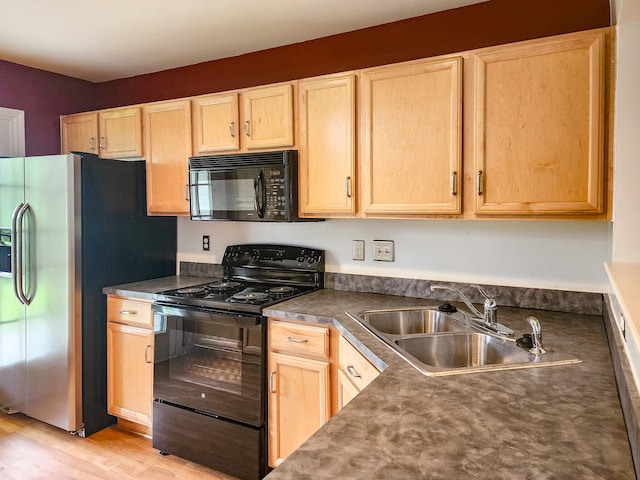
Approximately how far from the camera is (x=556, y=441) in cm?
101

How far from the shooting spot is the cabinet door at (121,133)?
305 cm

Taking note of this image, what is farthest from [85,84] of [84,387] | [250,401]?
[250,401]

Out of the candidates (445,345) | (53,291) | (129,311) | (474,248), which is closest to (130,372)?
(129,311)

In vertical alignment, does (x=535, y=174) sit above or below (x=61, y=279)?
above

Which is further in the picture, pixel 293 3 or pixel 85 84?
pixel 85 84

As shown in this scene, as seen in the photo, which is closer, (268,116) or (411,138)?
(411,138)

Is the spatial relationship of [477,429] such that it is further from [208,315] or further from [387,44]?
[387,44]

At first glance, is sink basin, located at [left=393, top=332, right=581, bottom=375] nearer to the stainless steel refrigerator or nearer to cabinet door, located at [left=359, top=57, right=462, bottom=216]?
cabinet door, located at [left=359, top=57, right=462, bottom=216]

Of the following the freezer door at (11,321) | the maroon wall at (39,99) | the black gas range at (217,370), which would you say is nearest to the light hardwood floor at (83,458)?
the black gas range at (217,370)

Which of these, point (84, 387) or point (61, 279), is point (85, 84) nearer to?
point (61, 279)

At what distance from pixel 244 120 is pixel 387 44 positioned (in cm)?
88

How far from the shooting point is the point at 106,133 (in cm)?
318

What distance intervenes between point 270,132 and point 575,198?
4.97 ft

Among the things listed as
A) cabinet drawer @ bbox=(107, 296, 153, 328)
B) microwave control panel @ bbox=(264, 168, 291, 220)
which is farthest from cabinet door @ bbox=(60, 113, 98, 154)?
microwave control panel @ bbox=(264, 168, 291, 220)
